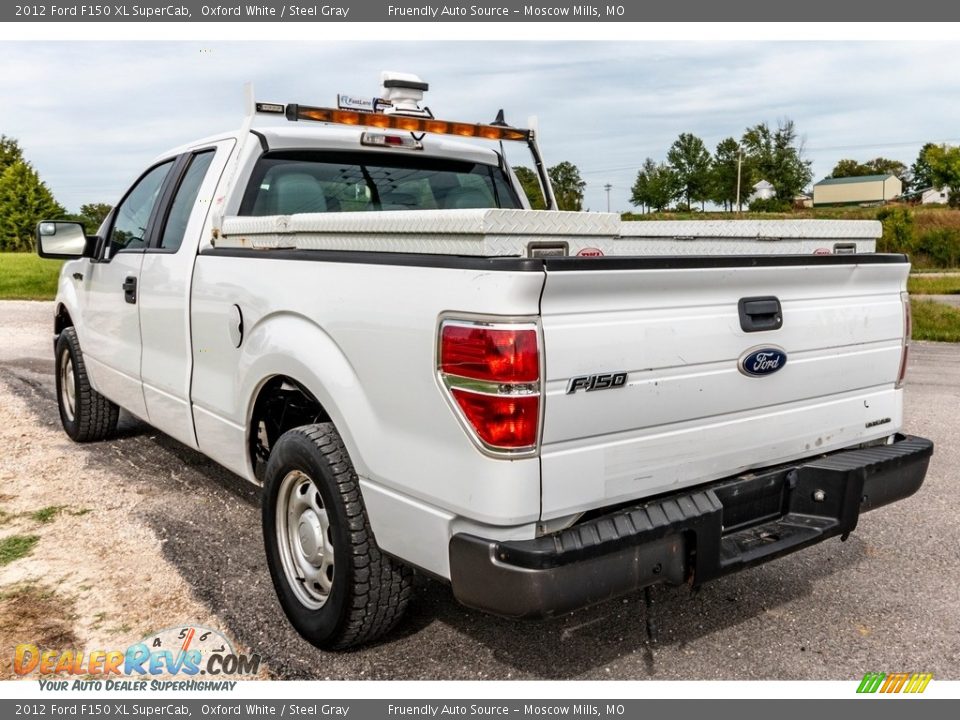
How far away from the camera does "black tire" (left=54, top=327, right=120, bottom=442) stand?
589 cm

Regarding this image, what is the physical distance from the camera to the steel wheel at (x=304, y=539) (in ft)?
10.3

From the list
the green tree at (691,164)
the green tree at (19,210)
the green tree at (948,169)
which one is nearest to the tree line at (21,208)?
the green tree at (19,210)

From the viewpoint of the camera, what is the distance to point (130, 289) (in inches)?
187

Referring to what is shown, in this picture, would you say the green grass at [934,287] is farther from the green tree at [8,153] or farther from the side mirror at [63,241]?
the green tree at [8,153]

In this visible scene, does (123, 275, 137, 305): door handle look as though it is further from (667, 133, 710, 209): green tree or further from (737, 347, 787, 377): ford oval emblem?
(667, 133, 710, 209): green tree

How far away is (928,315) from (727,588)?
12.0m

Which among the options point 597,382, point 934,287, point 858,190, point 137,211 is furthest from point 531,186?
point 858,190

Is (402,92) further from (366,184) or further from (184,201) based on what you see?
(184,201)

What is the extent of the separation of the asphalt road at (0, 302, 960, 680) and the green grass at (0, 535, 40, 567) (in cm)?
56

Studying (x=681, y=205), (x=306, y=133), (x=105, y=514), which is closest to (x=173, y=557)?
(x=105, y=514)

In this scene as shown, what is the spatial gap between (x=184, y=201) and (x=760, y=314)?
313cm

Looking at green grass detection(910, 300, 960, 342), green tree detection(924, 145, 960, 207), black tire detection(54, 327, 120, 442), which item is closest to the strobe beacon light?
black tire detection(54, 327, 120, 442)

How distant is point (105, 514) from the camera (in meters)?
4.67

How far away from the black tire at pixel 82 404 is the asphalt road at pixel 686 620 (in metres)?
1.42
